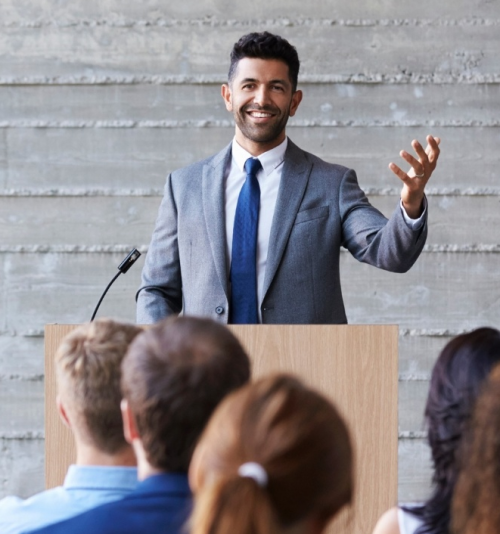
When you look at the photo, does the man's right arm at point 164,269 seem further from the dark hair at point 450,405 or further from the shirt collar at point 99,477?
the dark hair at point 450,405

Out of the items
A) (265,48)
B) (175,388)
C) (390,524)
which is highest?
(265,48)

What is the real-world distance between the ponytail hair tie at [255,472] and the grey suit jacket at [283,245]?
1.54m

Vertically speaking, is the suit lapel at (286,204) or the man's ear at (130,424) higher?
the suit lapel at (286,204)

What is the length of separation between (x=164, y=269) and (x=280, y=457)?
1796mm

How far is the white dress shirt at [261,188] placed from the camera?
2.56m

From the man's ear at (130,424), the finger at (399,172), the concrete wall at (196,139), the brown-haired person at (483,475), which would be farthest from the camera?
the concrete wall at (196,139)

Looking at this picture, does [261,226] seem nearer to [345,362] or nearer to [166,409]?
[345,362]

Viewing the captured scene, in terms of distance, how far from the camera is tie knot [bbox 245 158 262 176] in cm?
264

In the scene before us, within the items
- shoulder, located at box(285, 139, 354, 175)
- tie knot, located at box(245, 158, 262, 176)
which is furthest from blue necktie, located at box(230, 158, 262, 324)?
shoulder, located at box(285, 139, 354, 175)

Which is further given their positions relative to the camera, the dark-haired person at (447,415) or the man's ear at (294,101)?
the man's ear at (294,101)

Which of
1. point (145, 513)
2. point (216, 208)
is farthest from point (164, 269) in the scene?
point (145, 513)

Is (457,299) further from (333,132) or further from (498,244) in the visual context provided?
(333,132)

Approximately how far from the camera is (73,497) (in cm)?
133

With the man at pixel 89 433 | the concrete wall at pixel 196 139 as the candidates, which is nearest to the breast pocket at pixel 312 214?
the man at pixel 89 433
